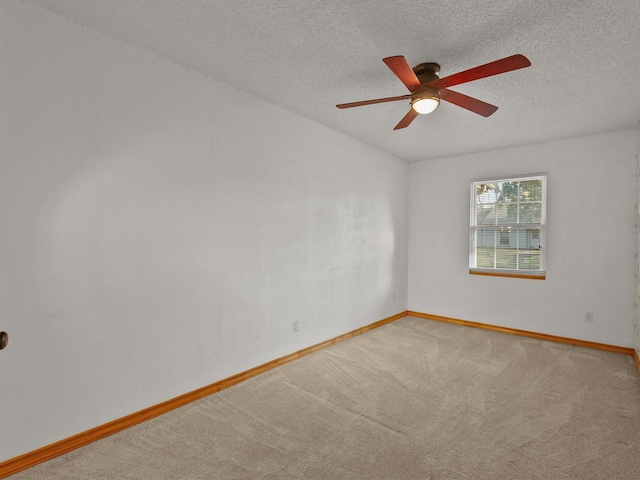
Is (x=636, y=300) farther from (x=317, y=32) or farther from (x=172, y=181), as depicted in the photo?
(x=172, y=181)

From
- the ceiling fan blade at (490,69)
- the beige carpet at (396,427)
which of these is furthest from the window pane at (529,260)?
the ceiling fan blade at (490,69)

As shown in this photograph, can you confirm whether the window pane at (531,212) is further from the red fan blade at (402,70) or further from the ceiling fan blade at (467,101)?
the red fan blade at (402,70)

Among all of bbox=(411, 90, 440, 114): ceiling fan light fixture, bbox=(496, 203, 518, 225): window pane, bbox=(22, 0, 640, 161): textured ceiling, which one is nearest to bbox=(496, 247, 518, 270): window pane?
bbox=(496, 203, 518, 225): window pane

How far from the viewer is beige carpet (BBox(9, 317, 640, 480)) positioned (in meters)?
1.81

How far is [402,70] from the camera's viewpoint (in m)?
1.94

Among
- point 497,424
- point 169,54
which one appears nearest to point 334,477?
point 497,424

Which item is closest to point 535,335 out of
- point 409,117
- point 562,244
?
point 562,244

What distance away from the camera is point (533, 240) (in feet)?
14.4

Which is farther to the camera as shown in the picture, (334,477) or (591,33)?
(591,33)

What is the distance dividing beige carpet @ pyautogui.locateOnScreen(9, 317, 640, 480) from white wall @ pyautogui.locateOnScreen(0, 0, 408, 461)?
320 millimetres

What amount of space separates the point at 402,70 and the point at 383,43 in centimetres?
36

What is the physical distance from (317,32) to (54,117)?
5.44ft

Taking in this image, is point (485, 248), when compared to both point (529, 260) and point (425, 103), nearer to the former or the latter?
point (529, 260)

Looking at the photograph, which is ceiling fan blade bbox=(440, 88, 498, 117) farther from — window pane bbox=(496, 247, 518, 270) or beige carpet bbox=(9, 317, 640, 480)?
window pane bbox=(496, 247, 518, 270)
